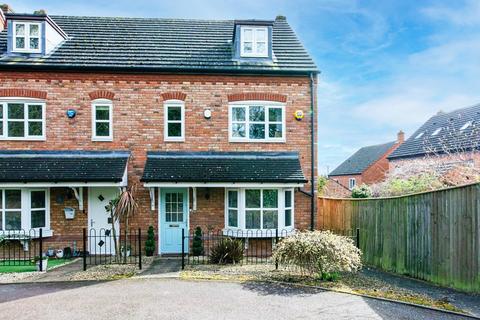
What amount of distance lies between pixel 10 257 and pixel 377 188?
16.4m

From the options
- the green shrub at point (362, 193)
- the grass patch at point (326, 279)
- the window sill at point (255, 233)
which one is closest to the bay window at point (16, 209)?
the grass patch at point (326, 279)

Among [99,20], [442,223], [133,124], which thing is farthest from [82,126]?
[442,223]

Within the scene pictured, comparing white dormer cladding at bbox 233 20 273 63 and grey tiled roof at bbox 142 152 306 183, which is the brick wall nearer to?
grey tiled roof at bbox 142 152 306 183

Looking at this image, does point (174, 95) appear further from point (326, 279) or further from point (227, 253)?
point (326, 279)

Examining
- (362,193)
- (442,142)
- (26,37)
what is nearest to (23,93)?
(26,37)

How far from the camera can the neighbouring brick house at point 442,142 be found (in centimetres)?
1919

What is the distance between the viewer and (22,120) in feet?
42.1

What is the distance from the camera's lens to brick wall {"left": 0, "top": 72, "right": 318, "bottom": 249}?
12.8 meters

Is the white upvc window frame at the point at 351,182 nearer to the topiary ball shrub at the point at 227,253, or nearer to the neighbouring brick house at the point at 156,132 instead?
the neighbouring brick house at the point at 156,132

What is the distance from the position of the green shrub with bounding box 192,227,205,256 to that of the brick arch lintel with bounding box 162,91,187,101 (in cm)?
470

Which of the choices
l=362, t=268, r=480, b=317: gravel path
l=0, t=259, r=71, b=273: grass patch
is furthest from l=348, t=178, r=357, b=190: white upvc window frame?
l=0, t=259, r=71, b=273: grass patch

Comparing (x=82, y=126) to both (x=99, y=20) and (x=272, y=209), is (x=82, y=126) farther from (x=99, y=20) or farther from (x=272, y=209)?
(x=272, y=209)

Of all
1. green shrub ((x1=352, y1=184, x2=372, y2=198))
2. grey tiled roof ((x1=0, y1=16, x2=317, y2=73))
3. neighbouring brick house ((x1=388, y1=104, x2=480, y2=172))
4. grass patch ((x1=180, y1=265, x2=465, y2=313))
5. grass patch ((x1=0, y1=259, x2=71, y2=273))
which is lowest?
grass patch ((x1=0, y1=259, x2=71, y2=273))

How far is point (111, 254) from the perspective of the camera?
41.7 feet
